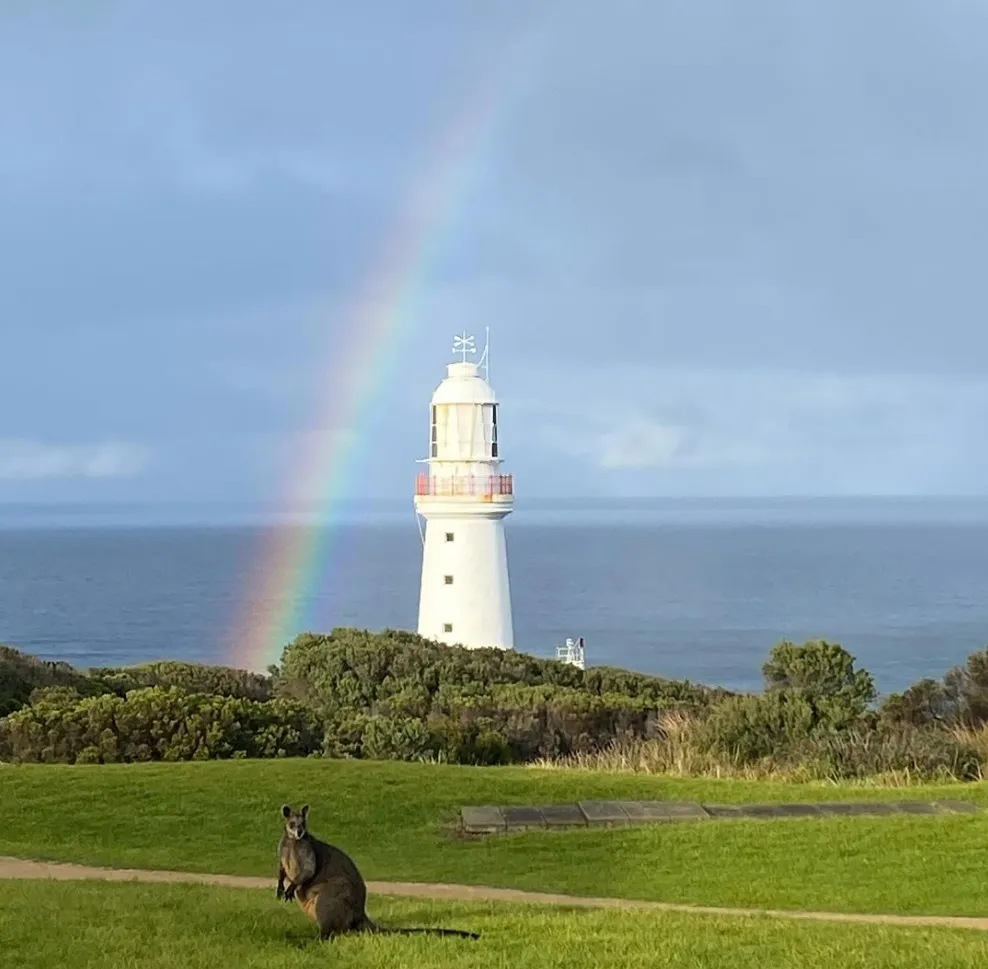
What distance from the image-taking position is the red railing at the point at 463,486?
27.2 m

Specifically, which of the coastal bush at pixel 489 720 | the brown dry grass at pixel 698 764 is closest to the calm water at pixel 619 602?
the coastal bush at pixel 489 720

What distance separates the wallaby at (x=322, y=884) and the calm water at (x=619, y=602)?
45228mm

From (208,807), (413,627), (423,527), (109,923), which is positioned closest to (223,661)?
(413,627)

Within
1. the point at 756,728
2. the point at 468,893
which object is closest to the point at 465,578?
the point at 756,728

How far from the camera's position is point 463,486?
27250 mm

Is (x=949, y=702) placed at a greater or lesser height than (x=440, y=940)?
greater

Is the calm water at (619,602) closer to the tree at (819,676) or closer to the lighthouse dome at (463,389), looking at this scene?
the lighthouse dome at (463,389)

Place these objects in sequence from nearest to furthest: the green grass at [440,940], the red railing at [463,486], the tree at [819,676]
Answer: the green grass at [440,940] → the tree at [819,676] → the red railing at [463,486]

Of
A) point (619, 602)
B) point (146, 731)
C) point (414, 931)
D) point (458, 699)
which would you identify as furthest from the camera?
point (619, 602)

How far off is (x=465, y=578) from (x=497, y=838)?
16.8 m

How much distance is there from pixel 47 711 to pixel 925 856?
10387 millimetres

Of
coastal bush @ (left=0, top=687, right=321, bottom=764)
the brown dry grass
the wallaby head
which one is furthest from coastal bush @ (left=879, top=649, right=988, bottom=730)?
the wallaby head

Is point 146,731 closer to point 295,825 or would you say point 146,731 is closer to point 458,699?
point 458,699

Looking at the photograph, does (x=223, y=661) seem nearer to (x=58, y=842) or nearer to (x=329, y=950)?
(x=58, y=842)
